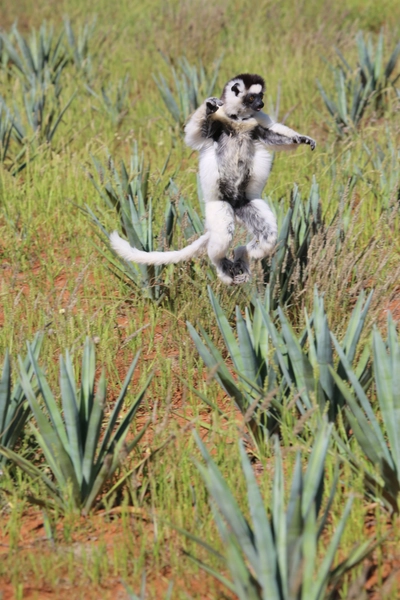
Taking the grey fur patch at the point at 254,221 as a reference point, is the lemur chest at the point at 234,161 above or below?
above

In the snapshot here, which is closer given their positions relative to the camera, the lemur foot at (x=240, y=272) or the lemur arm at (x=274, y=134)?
the lemur arm at (x=274, y=134)

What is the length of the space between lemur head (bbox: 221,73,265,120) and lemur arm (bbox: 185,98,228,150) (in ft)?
0.14

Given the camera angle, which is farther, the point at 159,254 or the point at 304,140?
the point at 159,254

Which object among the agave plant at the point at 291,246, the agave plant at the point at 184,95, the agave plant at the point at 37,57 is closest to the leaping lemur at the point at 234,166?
the agave plant at the point at 291,246

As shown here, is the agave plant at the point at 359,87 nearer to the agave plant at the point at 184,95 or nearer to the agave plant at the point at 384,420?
the agave plant at the point at 184,95

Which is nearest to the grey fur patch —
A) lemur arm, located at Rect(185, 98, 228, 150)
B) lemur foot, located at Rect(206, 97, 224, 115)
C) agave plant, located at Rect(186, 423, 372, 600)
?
lemur arm, located at Rect(185, 98, 228, 150)

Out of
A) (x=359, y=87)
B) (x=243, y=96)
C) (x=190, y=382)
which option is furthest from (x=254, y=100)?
(x=359, y=87)

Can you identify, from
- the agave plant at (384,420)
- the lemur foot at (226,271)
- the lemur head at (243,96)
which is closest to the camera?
the agave plant at (384,420)

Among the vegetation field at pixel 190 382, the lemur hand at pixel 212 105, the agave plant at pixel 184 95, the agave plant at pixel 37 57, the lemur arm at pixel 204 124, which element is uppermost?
the lemur hand at pixel 212 105

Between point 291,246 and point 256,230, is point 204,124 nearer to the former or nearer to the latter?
point 256,230

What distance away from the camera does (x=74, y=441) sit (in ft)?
7.79

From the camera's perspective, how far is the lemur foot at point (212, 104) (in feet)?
8.91

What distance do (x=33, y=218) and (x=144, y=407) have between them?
2.07m

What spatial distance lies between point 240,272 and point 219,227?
0.23 meters
